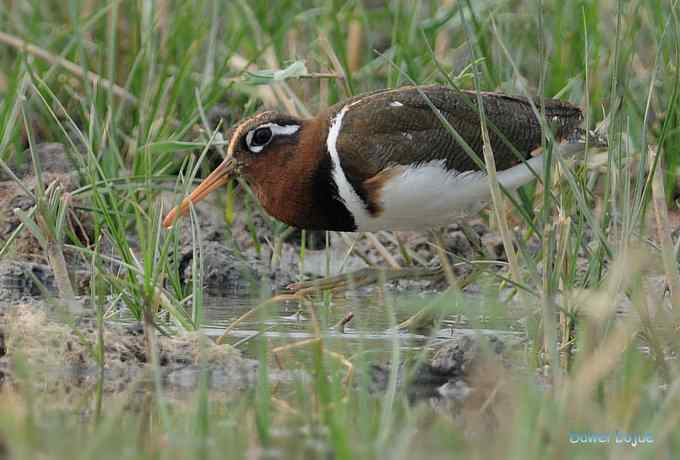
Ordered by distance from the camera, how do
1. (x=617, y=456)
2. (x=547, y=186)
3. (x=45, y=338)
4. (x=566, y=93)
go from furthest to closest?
(x=566, y=93), (x=45, y=338), (x=547, y=186), (x=617, y=456)

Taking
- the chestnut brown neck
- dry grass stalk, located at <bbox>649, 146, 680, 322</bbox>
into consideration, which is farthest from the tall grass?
the chestnut brown neck

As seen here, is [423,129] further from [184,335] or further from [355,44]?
[355,44]

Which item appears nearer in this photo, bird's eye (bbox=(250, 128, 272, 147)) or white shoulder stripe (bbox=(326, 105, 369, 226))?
white shoulder stripe (bbox=(326, 105, 369, 226))

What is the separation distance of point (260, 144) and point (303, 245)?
0.60m

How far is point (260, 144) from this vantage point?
242 inches

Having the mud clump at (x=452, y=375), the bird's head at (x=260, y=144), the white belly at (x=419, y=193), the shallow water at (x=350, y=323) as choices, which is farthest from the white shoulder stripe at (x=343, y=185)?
the mud clump at (x=452, y=375)

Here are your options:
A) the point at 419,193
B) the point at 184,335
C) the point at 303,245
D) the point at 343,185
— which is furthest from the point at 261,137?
the point at 184,335

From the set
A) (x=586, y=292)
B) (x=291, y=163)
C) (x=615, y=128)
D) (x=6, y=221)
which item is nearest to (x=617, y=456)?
(x=586, y=292)

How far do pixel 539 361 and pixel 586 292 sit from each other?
37cm

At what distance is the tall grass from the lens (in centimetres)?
359

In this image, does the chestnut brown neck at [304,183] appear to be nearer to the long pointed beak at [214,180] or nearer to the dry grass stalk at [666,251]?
the long pointed beak at [214,180]

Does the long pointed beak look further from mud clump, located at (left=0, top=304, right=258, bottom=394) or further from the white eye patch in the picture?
mud clump, located at (left=0, top=304, right=258, bottom=394)

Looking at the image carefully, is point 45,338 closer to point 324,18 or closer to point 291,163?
point 291,163

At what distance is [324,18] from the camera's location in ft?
27.7
